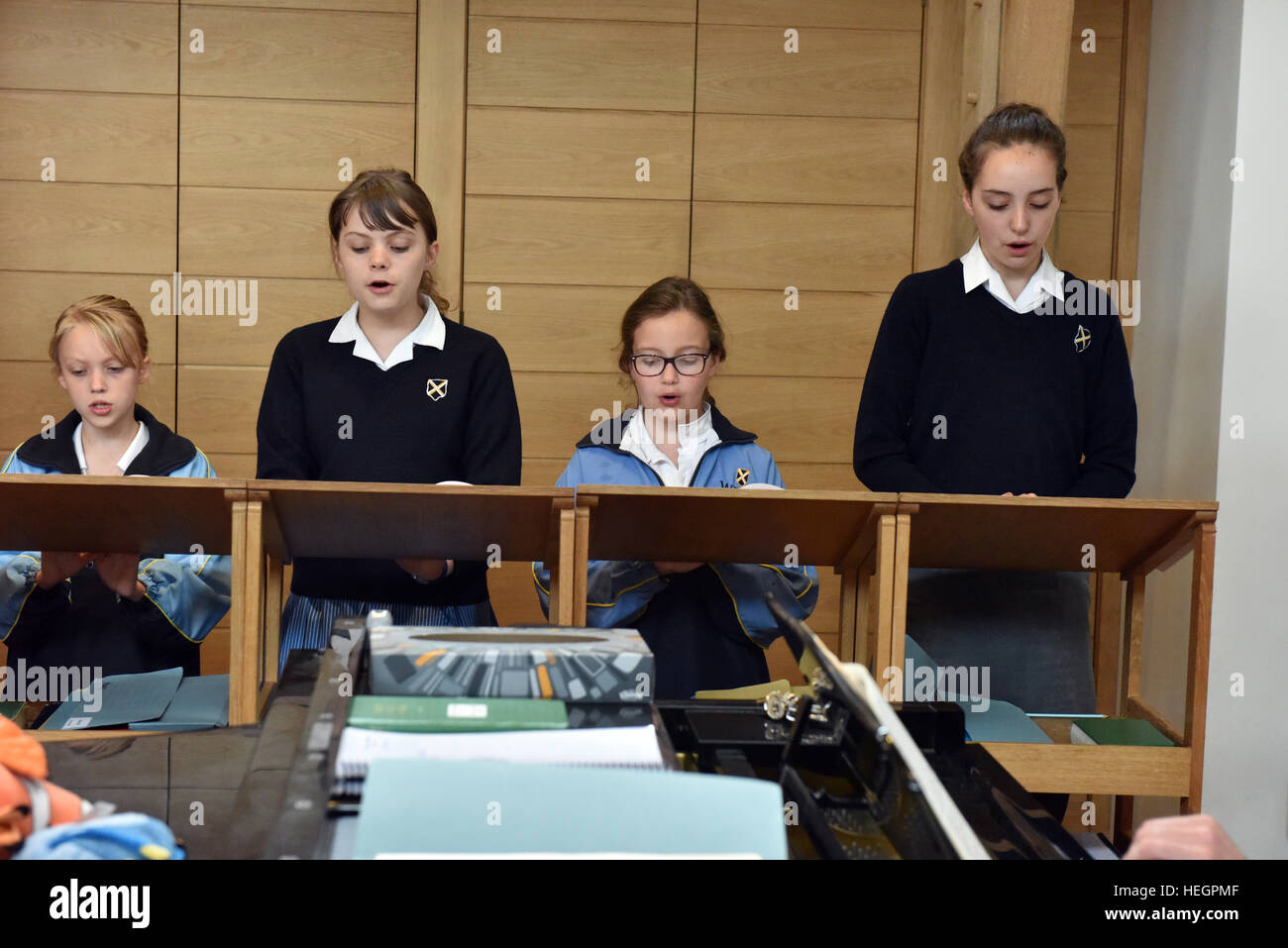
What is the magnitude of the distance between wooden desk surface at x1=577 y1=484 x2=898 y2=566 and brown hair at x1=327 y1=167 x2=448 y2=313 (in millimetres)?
784

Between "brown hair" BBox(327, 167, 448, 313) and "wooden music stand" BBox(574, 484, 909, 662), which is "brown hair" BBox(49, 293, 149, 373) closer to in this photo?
"brown hair" BBox(327, 167, 448, 313)

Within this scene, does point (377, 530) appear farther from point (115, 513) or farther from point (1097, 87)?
point (1097, 87)

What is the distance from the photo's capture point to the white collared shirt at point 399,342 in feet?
8.16

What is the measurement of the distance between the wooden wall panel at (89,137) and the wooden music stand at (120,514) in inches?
88.4

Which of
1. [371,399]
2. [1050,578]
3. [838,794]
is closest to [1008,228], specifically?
[1050,578]

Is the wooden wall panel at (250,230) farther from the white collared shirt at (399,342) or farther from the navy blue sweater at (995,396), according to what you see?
the navy blue sweater at (995,396)

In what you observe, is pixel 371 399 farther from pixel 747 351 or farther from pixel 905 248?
pixel 905 248

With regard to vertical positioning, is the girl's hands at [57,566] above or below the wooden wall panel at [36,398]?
below

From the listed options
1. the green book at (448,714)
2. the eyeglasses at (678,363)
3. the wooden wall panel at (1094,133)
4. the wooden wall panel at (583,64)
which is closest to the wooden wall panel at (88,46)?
the wooden wall panel at (583,64)

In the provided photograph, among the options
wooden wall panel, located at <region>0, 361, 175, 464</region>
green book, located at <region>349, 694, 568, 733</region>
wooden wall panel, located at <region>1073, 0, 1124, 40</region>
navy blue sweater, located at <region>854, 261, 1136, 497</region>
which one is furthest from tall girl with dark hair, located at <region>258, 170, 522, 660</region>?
wooden wall panel, located at <region>1073, 0, 1124, 40</region>

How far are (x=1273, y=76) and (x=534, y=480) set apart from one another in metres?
2.49

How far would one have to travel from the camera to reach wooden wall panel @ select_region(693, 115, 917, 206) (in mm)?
4055

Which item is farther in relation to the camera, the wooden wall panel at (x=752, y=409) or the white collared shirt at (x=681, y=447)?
the wooden wall panel at (x=752, y=409)
